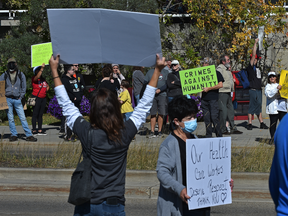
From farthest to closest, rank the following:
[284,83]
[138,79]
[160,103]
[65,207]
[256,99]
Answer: [256,99] → [138,79] → [160,103] → [284,83] → [65,207]

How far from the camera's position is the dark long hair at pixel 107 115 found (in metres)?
3.03

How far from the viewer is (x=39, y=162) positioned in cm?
729

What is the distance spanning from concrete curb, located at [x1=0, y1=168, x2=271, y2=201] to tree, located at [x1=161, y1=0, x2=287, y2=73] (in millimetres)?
8659

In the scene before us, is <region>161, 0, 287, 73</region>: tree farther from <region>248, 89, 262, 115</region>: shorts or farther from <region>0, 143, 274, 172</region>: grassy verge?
<region>0, 143, 274, 172</region>: grassy verge

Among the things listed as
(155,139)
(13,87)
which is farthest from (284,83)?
(13,87)

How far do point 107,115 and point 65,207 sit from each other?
10.7ft

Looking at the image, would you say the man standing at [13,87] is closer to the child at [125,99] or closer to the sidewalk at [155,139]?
the sidewalk at [155,139]

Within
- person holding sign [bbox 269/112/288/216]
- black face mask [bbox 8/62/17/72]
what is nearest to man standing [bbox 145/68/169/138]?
black face mask [bbox 8/62/17/72]

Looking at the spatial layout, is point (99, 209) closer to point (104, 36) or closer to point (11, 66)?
point (104, 36)

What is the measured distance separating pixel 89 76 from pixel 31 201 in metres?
10.4

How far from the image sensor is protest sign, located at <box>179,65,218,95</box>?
884 cm

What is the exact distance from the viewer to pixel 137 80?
10984 millimetres

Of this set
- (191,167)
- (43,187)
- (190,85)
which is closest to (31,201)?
(43,187)

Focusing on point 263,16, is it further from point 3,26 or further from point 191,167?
point 191,167
